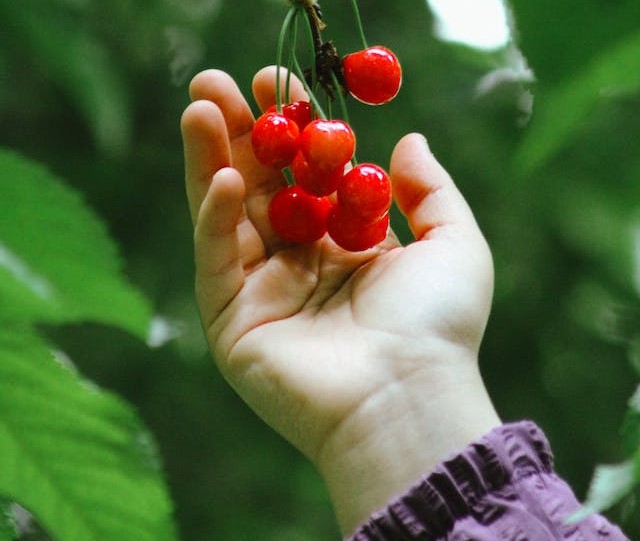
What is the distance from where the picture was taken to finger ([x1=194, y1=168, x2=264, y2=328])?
0.85 metres

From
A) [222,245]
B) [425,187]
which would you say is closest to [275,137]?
[222,245]

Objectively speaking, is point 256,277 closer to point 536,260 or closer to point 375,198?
point 375,198

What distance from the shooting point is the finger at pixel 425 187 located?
1033 millimetres

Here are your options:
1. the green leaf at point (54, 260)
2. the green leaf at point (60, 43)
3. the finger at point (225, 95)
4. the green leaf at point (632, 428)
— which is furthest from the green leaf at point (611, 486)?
the finger at point (225, 95)

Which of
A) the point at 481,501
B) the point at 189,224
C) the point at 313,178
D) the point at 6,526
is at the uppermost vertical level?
the point at 6,526

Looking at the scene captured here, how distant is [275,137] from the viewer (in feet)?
2.66

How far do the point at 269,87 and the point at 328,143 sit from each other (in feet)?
0.94

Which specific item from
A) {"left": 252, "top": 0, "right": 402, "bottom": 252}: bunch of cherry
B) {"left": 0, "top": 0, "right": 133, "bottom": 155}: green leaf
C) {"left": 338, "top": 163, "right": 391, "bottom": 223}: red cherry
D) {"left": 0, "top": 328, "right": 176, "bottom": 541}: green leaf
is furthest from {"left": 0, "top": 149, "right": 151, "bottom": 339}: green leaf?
{"left": 338, "top": 163, "right": 391, "bottom": 223}: red cherry

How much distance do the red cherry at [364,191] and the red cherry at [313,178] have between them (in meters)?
0.01

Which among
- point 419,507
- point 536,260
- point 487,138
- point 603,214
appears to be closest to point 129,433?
point 419,507

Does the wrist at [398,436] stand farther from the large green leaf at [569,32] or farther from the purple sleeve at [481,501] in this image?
the large green leaf at [569,32]

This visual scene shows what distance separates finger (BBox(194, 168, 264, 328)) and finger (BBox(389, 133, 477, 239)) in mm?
192

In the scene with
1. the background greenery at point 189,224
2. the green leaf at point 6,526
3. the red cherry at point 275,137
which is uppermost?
the green leaf at point 6,526

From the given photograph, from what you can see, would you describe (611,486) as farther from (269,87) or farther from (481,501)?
(269,87)
